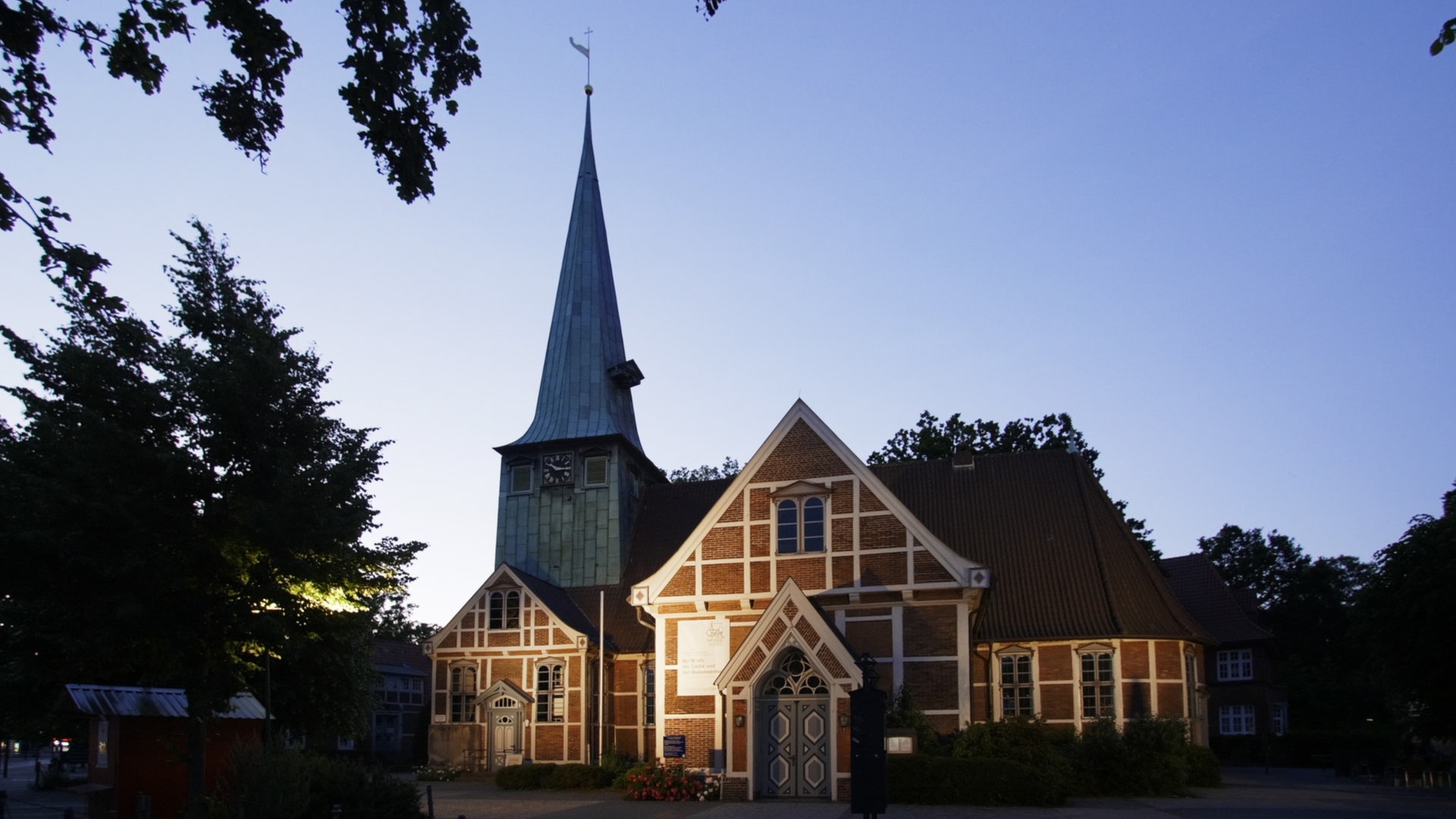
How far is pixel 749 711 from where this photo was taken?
26.9 metres

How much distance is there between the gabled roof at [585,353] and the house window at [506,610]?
22.0 feet

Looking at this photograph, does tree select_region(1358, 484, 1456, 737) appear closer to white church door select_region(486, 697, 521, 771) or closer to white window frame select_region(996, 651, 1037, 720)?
white window frame select_region(996, 651, 1037, 720)

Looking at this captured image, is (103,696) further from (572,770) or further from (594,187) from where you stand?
(594,187)

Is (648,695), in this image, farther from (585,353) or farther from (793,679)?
(585,353)

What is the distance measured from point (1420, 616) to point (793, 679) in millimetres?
16457

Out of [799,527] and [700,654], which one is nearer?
[700,654]

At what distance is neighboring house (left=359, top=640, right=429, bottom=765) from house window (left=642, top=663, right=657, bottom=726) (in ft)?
54.5

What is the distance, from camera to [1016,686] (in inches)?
1265

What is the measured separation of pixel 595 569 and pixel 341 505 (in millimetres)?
19802

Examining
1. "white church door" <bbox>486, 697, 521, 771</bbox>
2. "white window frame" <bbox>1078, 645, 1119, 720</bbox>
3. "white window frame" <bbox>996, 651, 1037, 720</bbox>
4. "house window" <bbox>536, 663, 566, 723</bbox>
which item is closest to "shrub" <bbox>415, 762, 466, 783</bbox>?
"white church door" <bbox>486, 697, 521, 771</bbox>

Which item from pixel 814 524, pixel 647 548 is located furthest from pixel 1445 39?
pixel 647 548

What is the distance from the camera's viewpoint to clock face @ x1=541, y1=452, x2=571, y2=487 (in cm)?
4294

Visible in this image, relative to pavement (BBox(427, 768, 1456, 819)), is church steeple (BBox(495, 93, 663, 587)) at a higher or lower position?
A: higher

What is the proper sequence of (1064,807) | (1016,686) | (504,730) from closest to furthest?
(1064,807) < (1016,686) < (504,730)
